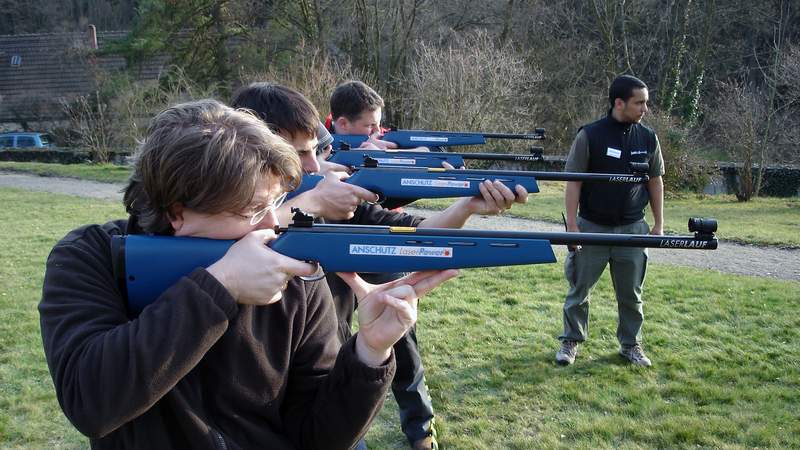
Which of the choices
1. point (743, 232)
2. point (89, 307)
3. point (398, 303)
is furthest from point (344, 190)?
point (743, 232)

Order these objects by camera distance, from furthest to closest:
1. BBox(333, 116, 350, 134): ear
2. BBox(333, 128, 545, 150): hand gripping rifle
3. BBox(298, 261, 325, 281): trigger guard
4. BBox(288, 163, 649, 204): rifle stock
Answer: BBox(333, 128, 545, 150): hand gripping rifle < BBox(333, 116, 350, 134): ear < BBox(288, 163, 649, 204): rifle stock < BBox(298, 261, 325, 281): trigger guard

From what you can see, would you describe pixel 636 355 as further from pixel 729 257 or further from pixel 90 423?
pixel 729 257

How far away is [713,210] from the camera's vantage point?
17.5 m

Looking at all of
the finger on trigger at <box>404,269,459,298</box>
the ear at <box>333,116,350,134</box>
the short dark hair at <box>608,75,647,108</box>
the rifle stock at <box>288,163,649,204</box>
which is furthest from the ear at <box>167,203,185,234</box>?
the short dark hair at <box>608,75,647,108</box>

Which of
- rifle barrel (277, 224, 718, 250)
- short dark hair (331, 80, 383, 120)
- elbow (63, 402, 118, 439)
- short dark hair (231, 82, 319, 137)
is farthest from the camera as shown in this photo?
short dark hair (331, 80, 383, 120)

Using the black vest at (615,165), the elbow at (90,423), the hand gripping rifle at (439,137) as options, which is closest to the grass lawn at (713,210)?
the hand gripping rifle at (439,137)

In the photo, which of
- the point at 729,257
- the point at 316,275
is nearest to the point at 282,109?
the point at 316,275

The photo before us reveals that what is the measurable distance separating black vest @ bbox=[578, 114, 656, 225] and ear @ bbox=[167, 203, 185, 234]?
4.70m

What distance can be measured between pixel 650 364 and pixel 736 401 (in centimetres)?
81

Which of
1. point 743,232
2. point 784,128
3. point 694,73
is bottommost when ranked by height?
point 743,232

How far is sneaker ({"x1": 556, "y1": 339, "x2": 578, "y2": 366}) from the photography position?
5.91 m

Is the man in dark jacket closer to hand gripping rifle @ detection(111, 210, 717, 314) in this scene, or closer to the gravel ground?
hand gripping rifle @ detection(111, 210, 717, 314)

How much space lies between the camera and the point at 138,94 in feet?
83.3

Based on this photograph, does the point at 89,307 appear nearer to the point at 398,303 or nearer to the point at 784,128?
the point at 398,303
